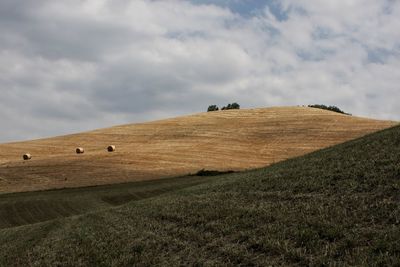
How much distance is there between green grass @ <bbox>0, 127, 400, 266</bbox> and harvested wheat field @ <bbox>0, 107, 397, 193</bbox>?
30.9 metres

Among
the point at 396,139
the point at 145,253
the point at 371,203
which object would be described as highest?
the point at 396,139

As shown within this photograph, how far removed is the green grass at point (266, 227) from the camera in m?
11.1

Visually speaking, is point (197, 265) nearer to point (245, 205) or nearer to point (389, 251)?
point (389, 251)

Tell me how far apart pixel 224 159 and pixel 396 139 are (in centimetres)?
4209

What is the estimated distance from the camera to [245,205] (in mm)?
17906

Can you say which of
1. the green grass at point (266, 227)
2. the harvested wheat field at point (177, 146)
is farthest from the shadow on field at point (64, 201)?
the green grass at point (266, 227)

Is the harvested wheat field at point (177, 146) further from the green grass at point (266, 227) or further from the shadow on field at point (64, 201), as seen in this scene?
the green grass at point (266, 227)

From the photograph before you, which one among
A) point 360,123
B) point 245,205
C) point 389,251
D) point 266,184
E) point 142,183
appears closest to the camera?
point 389,251

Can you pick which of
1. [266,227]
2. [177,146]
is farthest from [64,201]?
[177,146]

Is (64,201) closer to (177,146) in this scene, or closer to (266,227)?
(266,227)

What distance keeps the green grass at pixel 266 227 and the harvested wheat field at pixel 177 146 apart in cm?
3094

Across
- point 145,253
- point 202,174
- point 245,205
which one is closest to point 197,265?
point 145,253

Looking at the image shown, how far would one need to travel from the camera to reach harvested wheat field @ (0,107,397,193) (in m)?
55.7

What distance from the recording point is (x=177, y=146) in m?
74.1
